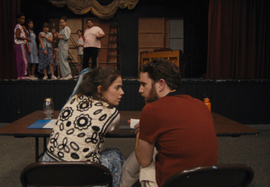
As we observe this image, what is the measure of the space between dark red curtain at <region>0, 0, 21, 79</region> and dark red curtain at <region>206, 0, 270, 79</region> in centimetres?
444

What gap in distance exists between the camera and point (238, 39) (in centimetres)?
530

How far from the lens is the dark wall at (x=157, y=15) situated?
619cm

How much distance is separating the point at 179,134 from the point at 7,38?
511 cm

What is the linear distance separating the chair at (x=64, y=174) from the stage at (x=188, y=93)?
2775 millimetres

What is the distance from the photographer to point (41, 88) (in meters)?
3.60

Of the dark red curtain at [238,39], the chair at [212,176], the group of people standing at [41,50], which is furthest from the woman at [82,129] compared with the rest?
the dark red curtain at [238,39]

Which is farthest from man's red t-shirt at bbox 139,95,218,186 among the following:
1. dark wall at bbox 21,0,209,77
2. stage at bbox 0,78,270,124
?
dark wall at bbox 21,0,209,77

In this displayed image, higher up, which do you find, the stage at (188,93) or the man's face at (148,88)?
the man's face at (148,88)

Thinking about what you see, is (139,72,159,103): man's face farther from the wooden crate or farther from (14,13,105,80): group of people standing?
the wooden crate

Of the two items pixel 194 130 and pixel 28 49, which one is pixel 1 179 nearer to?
pixel 194 130

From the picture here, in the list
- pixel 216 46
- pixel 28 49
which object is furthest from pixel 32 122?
pixel 216 46

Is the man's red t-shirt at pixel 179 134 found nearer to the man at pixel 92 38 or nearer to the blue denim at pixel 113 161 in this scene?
the blue denim at pixel 113 161

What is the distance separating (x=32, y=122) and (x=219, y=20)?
4.80m

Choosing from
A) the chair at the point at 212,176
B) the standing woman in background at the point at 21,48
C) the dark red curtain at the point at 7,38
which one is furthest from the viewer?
the dark red curtain at the point at 7,38
